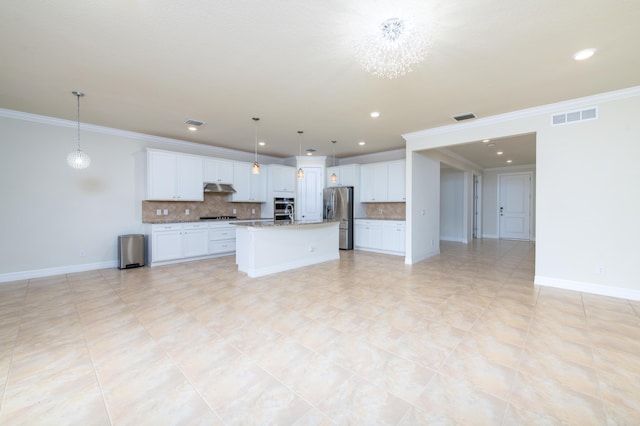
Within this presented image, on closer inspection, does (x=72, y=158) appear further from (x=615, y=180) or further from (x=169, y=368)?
(x=615, y=180)

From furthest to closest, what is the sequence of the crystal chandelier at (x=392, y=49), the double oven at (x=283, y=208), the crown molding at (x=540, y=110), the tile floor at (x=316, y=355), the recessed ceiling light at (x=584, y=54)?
1. the double oven at (x=283, y=208)
2. the crown molding at (x=540, y=110)
3. the recessed ceiling light at (x=584, y=54)
4. the crystal chandelier at (x=392, y=49)
5. the tile floor at (x=316, y=355)

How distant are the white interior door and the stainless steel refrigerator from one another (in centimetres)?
633

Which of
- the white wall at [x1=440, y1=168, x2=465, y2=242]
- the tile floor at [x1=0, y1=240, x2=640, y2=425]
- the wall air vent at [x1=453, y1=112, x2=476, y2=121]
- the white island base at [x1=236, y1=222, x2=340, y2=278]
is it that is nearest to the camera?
the tile floor at [x1=0, y1=240, x2=640, y2=425]

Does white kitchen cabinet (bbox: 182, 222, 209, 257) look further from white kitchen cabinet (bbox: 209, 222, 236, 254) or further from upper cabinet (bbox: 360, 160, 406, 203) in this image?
upper cabinet (bbox: 360, 160, 406, 203)

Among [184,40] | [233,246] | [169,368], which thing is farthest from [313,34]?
[233,246]

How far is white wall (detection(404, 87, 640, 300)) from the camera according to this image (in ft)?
11.8

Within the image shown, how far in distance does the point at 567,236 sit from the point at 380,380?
13.1ft

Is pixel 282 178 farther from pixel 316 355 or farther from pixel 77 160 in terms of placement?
pixel 316 355

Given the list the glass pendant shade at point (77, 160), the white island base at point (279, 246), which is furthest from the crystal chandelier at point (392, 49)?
the glass pendant shade at point (77, 160)

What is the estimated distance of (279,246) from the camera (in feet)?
16.6

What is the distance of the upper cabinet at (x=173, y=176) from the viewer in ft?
18.7

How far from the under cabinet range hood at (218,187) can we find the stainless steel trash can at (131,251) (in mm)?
1753

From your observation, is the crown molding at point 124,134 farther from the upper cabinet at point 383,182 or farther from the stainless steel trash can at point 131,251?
the upper cabinet at point 383,182

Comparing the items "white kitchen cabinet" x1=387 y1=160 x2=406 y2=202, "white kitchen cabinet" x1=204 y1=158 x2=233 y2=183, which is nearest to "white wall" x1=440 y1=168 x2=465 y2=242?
"white kitchen cabinet" x1=387 y1=160 x2=406 y2=202
